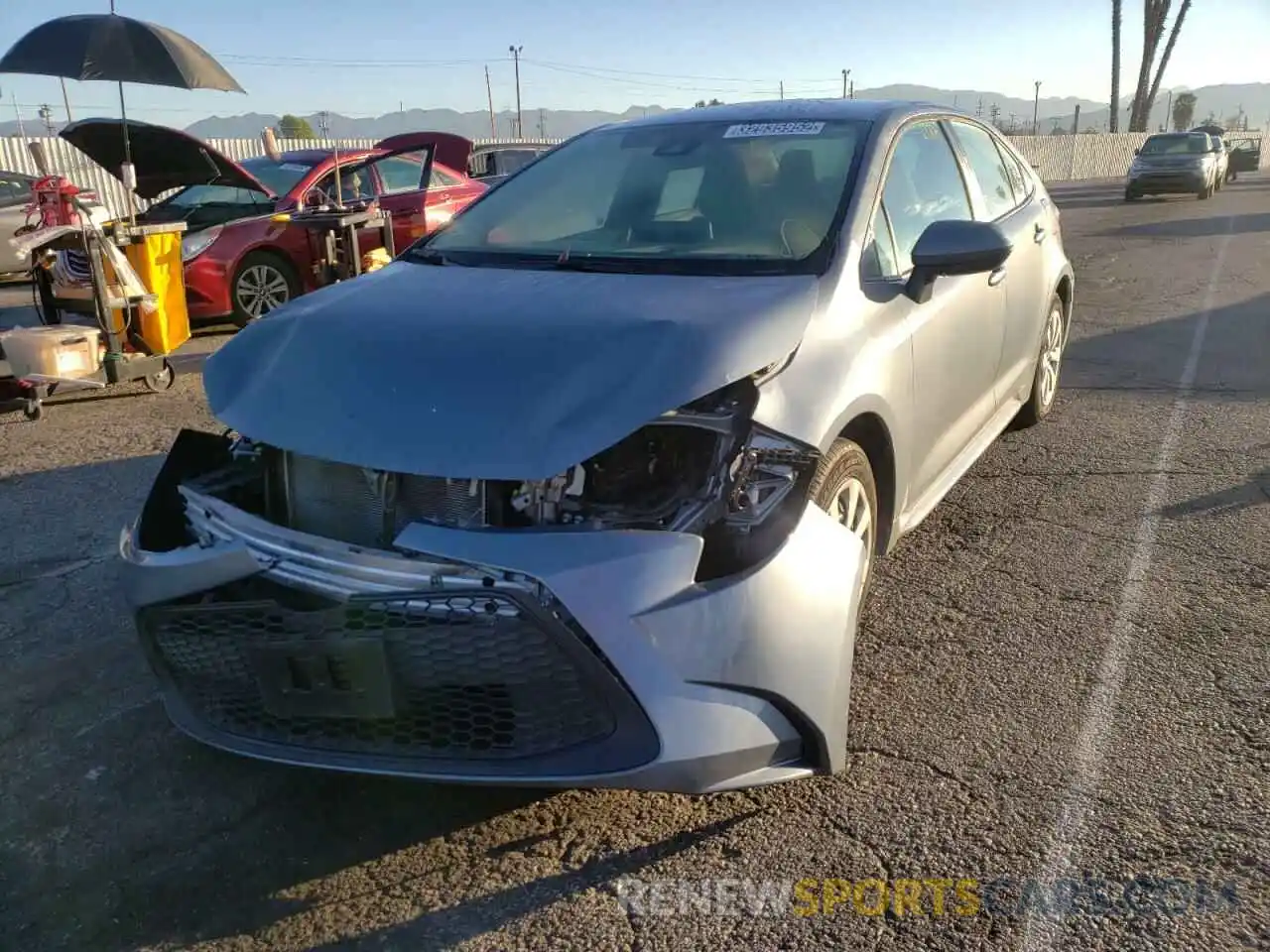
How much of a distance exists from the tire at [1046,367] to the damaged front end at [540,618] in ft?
10.8

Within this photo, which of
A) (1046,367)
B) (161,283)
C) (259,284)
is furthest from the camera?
(259,284)

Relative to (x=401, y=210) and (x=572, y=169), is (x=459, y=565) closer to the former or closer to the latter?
(x=572, y=169)

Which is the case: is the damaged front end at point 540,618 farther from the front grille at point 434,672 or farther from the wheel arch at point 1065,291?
the wheel arch at point 1065,291

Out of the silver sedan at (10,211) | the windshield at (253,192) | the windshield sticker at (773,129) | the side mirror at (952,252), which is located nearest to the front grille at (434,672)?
the side mirror at (952,252)

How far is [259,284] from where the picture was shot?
905 cm

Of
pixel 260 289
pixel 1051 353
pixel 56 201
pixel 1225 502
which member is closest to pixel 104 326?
pixel 56 201

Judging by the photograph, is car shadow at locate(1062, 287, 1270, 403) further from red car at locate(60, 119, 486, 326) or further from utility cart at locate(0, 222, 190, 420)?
utility cart at locate(0, 222, 190, 420)

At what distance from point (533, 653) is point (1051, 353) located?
437 cm

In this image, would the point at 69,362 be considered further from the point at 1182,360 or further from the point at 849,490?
the point at 1182,360

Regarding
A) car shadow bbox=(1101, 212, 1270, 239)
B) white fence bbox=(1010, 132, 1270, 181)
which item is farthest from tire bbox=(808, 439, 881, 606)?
white fence bbox=(1010, 132, 1270, 181)

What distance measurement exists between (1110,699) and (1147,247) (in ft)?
45.0

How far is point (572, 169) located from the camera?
4.07 meters

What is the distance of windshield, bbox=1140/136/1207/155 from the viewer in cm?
2586

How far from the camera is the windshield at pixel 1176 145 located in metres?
25.9
